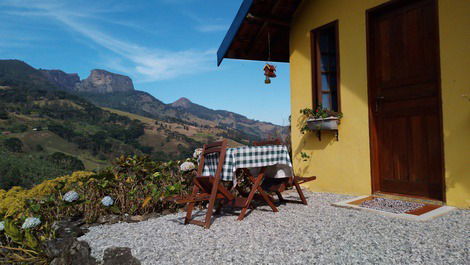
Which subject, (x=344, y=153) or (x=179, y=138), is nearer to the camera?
(x=344, y=153)

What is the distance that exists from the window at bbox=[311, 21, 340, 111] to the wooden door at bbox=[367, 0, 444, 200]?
0.89m

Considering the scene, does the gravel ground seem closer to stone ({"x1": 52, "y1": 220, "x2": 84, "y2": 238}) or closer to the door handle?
stone ({"x1": 52, "y1": 220, "x2": 84, "y2": 238})

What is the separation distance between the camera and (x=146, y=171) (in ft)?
16.3

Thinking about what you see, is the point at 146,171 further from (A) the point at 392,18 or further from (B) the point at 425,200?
(A) the point at 392,18

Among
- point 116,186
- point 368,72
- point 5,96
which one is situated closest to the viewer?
point 116,186

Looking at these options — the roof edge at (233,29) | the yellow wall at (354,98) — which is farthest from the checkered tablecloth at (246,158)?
the roof edge at (233,29)

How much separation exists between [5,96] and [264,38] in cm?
7463

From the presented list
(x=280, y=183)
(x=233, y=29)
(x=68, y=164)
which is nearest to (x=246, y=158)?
(x=280, y=183)

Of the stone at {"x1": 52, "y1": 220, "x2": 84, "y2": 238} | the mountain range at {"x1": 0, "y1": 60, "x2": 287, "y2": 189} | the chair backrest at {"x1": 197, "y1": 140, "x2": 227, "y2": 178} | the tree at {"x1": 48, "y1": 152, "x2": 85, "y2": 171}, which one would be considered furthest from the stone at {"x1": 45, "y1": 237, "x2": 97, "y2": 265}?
the mountain range at {"x1": 0, "y1": 60, "x2": 287, "y2": 189}

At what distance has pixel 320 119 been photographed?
540 cm

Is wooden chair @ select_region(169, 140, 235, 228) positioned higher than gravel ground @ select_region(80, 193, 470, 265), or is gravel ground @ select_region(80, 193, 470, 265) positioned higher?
wooden chair @ select_region(169, 140, 235, 228)

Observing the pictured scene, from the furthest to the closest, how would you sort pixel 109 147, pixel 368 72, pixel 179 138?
pixel 179 138 < pixel 109 147 < pixel 368 72

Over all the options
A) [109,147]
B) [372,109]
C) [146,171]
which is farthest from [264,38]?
[109,147]

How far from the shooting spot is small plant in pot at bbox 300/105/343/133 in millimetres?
5262
